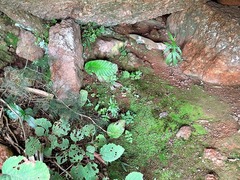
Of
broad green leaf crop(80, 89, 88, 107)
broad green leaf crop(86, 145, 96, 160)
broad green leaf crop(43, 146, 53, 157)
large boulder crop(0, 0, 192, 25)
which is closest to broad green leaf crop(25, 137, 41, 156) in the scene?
broad green leaf crop(43, 146, 53, 157)

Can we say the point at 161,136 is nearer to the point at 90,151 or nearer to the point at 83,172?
the point at 90,151

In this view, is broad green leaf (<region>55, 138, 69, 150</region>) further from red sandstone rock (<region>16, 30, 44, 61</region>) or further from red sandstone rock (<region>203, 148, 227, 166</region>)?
red sandstone rock (<region>203, 148, 227, 166</region>)

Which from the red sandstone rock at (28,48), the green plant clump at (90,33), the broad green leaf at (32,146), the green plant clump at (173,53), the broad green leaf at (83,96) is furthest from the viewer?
the green plant clump at (173,53)

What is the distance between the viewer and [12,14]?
4.76 metres

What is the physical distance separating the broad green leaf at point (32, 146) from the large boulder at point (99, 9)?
228 centimetres

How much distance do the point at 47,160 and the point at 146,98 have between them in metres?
1.95

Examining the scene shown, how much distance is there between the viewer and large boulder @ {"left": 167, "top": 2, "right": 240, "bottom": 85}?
5.23 meters

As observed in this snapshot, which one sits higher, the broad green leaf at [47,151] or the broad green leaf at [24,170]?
the broad green leaf at [24,170]

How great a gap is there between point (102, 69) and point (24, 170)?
2.79 m

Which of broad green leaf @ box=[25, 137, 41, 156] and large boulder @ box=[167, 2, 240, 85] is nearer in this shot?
broad green leaf @ box=[25, 137, 41, 156]

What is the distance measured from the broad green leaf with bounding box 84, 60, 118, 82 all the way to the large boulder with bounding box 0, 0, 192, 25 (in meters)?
0.88

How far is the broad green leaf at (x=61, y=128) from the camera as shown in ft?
13.1

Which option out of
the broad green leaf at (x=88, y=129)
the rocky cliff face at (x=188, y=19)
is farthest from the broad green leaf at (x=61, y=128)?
the rocky cliff face at (x=188, y=19)

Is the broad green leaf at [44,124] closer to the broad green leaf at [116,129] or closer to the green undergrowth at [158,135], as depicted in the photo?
the broad green leaf at [116,129]
